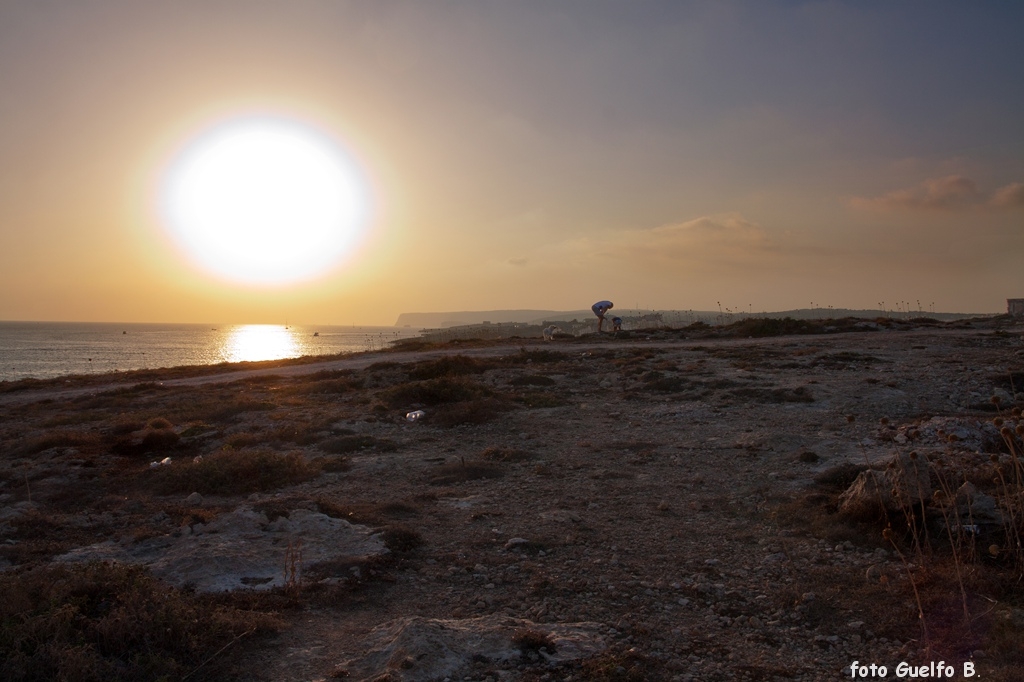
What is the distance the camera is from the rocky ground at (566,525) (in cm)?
514

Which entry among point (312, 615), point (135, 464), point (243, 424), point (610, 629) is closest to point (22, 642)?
point (312, 615)

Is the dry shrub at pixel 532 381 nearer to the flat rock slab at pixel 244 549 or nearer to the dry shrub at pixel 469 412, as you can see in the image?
the dry shrub at pixel 469 412

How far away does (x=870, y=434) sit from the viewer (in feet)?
38.9

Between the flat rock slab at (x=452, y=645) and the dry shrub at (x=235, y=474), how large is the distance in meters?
5.88

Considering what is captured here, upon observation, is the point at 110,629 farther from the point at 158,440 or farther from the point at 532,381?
the point at 532,381

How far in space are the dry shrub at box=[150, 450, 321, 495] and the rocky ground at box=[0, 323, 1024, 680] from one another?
47 mm

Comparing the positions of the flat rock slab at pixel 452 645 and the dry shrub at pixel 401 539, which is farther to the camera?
the dry shrub at pixel 401 539

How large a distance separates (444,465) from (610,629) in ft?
20.5

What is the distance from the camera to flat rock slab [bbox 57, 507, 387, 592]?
655 cm

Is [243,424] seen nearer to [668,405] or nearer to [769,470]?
[668,405]

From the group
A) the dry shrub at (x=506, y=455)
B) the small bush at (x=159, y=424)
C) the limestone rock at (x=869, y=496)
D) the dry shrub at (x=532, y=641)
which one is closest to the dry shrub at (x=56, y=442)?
the small bush at (x=159, y=424)

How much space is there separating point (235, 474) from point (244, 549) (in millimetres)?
4064

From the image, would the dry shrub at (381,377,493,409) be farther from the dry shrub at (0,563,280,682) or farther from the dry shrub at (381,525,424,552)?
the dry shrub at (0,563,280,682)

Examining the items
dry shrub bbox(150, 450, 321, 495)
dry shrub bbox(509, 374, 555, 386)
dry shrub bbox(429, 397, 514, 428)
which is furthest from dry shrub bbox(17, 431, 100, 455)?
dry shrub bbox(509, 374, 555, 386)
